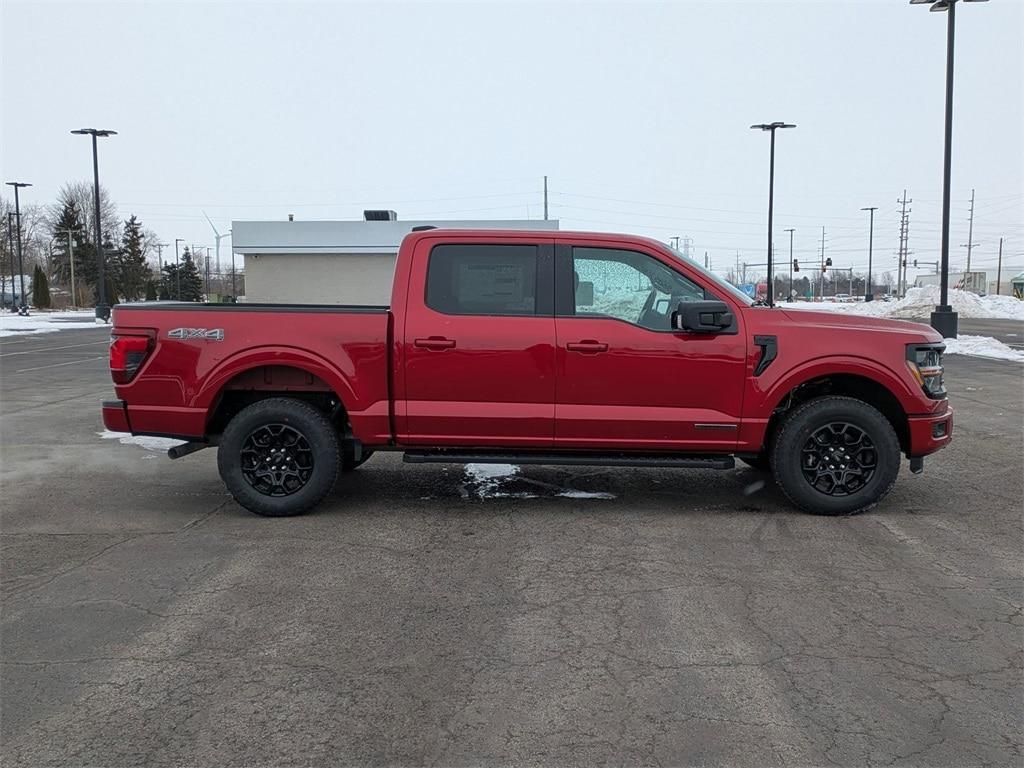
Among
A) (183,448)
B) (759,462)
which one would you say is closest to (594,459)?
(759,462)

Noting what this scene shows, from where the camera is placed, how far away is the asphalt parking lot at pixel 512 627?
10.5ft

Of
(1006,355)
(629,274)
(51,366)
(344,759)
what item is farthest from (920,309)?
(344,759)

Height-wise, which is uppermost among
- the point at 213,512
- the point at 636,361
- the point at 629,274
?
the point at 629,274

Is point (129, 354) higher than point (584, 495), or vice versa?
point (129, 354)

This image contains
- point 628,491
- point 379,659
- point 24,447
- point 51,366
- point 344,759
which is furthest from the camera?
point 51,366

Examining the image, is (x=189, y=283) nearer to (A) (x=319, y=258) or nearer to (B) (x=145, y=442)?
(A) (x=319, y=258)

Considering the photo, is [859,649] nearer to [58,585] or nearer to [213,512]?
[58,585]

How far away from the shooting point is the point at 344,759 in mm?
3057

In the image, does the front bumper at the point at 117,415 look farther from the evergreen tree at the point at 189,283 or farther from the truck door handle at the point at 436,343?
the evergreen tree at the point at 189,283

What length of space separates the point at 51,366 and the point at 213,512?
15060 mm

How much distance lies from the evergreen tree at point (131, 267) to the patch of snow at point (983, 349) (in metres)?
74.4

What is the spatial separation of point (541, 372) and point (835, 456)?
2.21 metres

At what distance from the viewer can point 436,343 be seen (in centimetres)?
614

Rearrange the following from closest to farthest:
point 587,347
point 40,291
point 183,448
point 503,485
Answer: point 587,347 → point 183,448 → point 503,485 → point 40,291
